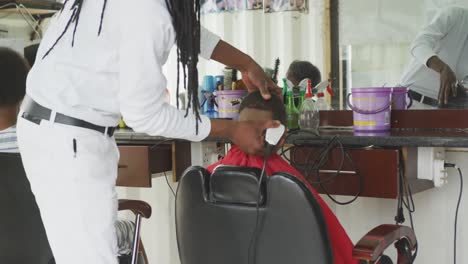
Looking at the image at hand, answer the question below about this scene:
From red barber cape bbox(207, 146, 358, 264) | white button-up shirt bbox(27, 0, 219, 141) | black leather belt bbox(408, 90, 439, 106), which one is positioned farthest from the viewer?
black leather belt bbox(408, 90, 439, 106)

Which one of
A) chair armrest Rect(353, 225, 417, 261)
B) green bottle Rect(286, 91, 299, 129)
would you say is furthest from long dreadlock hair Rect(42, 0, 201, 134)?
green bottle Rect(286, 91, 299, 129)

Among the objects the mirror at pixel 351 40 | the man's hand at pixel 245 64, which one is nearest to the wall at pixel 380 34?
the mirror at pixel 351 40

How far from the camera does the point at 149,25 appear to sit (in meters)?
1.04

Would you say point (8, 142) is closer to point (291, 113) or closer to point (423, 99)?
point (291, 113)

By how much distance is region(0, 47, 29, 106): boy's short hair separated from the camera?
5.81 feet

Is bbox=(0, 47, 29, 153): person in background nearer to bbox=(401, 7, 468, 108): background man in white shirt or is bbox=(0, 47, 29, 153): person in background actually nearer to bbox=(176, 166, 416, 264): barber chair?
bbox=(176, 166, 416, 264): barber chair

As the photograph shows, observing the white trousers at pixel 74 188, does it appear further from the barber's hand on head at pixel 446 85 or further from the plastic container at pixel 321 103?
the barber's hand on head at pixel 446 85

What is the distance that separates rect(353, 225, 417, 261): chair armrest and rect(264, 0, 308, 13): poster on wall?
1078 mm

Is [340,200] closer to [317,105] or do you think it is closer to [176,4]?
[317,105]

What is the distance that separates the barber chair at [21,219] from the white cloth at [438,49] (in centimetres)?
103

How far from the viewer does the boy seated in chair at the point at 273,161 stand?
120cm

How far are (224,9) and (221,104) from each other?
1.39 ft

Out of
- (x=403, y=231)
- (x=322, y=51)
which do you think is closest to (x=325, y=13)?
(x=322, y=51)

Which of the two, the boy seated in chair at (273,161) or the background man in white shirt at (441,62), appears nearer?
the boy seated in chair at (273,161)
